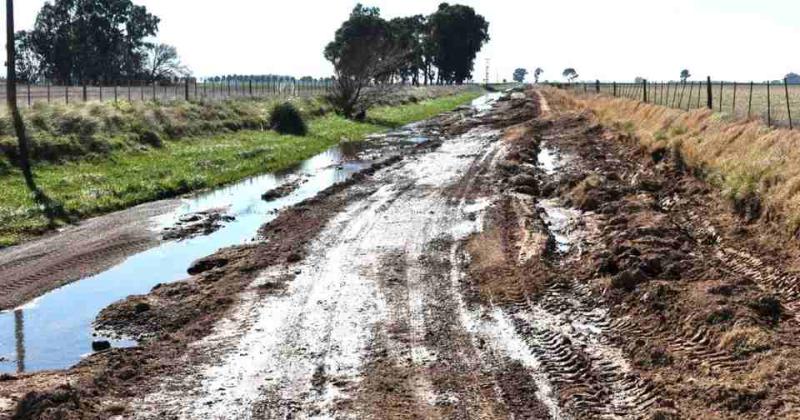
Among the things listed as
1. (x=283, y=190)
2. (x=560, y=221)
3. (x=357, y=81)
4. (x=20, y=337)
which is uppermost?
(x=357, y=81)

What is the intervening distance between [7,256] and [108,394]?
697cm

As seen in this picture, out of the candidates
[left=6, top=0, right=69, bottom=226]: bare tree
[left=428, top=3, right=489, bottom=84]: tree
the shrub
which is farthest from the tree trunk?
[left=428, top=3, right=489, bottom=84]: tree

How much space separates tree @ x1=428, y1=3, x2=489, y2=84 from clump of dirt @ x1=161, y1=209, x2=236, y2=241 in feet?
328

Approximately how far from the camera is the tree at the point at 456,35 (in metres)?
113

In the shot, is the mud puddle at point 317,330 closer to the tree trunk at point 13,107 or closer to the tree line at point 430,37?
the tree trunk at point 13,107

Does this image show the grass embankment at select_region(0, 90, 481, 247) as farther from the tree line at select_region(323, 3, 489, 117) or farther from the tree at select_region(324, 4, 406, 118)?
the tree line at select_region(323, 3, 489, 117)

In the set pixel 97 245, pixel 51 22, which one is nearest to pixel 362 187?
pixel 97 245

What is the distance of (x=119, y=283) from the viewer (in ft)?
37.5

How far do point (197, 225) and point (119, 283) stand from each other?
406 centimetres

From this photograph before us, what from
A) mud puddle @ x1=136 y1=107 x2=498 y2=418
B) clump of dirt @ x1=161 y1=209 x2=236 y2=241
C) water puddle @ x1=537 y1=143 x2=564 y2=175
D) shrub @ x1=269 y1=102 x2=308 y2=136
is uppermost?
shrub @ x1=269 y1=102 x2=308 y2=136

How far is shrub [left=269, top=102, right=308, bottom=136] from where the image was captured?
3700 centimetres

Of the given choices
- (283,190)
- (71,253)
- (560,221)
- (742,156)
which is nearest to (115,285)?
(71,253)

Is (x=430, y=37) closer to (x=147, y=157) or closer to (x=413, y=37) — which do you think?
(x=413, y=37)

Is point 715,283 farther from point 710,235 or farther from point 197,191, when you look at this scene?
point 197,191
